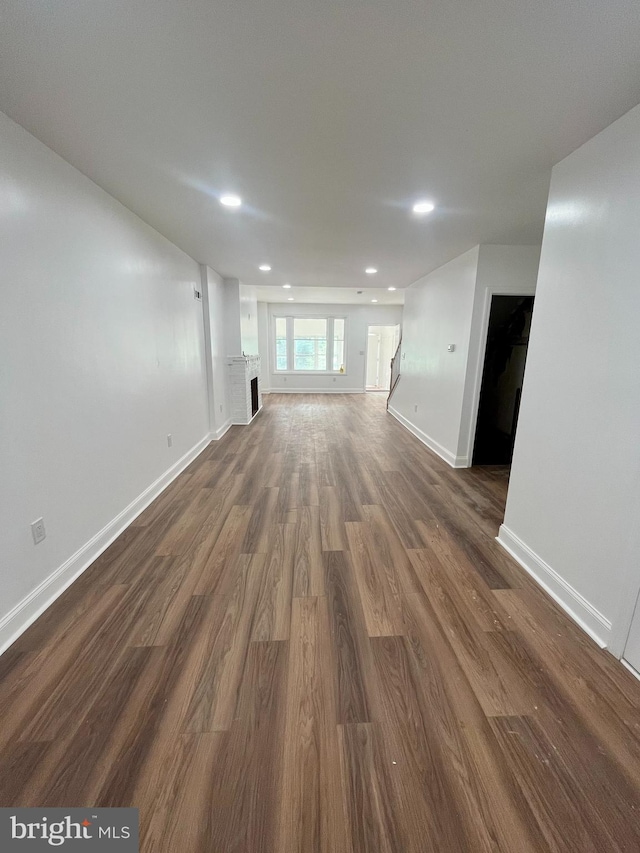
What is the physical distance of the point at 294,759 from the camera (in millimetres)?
1111

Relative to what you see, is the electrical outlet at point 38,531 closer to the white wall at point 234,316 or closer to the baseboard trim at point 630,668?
the baseboard trim at point 630,668

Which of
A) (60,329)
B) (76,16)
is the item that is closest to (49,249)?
(60,329)

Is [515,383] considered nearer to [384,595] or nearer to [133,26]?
[384,595]

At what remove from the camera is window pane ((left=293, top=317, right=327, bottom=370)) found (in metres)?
9.11

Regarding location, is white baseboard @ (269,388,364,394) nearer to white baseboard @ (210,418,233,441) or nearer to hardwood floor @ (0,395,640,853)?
white baseboard @ (210,418,233,441)

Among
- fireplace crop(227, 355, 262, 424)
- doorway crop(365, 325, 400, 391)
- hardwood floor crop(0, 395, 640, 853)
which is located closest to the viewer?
hardwood floor crop(0, 395, 640, 853)

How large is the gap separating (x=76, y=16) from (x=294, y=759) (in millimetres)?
2556

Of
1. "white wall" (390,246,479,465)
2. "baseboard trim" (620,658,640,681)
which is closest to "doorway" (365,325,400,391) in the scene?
"white wall" (390,246,479,465)

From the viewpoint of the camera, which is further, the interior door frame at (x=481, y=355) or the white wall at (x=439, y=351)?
the white wall at (x=439, y=351)

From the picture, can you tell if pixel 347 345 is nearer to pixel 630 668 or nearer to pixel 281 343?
pixel 281 343

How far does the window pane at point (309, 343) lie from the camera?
29.9 feet

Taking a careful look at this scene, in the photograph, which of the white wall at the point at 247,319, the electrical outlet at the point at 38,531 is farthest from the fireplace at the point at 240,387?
the electrical outlet at the point at 38,531

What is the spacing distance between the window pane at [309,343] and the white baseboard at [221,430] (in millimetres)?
4158

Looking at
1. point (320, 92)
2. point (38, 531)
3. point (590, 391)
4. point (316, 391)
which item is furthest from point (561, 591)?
point (316, 391)
